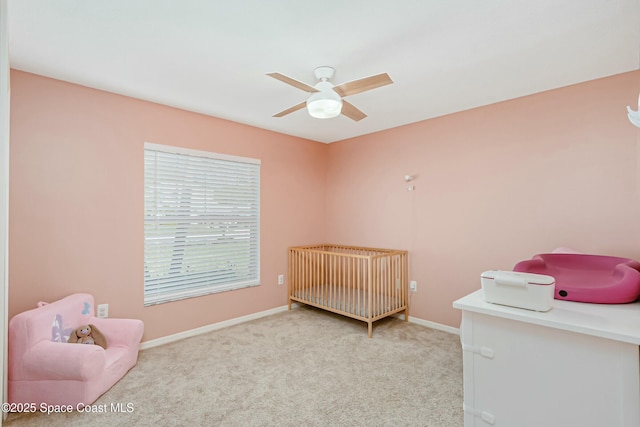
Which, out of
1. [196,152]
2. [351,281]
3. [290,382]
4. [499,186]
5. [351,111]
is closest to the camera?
[290,382]

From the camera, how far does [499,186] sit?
9.80 ft

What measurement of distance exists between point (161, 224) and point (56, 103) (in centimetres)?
127

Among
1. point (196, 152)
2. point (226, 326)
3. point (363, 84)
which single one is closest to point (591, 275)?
point (363, 84)

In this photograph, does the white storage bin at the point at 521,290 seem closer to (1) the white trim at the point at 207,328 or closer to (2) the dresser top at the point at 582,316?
(2) the dresser top at the point at 582,316

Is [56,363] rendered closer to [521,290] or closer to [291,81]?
[291,81]

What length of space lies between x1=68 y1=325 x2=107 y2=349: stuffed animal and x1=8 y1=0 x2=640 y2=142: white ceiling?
1965 millimetres

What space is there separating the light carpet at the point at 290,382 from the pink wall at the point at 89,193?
1.80 feet

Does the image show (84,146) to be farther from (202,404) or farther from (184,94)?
(202,404)

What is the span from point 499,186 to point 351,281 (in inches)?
84.8

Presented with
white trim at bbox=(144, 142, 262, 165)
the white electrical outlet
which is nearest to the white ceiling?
white trim at bbox=(144, 142, 262, 165)

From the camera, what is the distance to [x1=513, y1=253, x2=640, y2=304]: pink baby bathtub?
5.57 feet

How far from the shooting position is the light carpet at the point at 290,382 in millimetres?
1952

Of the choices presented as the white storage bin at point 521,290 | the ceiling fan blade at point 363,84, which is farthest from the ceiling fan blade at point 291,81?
the white storage bin at point 521,290

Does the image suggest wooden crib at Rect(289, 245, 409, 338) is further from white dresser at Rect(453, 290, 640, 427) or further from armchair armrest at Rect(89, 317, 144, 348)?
armchair armrest at Rect(89, 317, 144, 348)
